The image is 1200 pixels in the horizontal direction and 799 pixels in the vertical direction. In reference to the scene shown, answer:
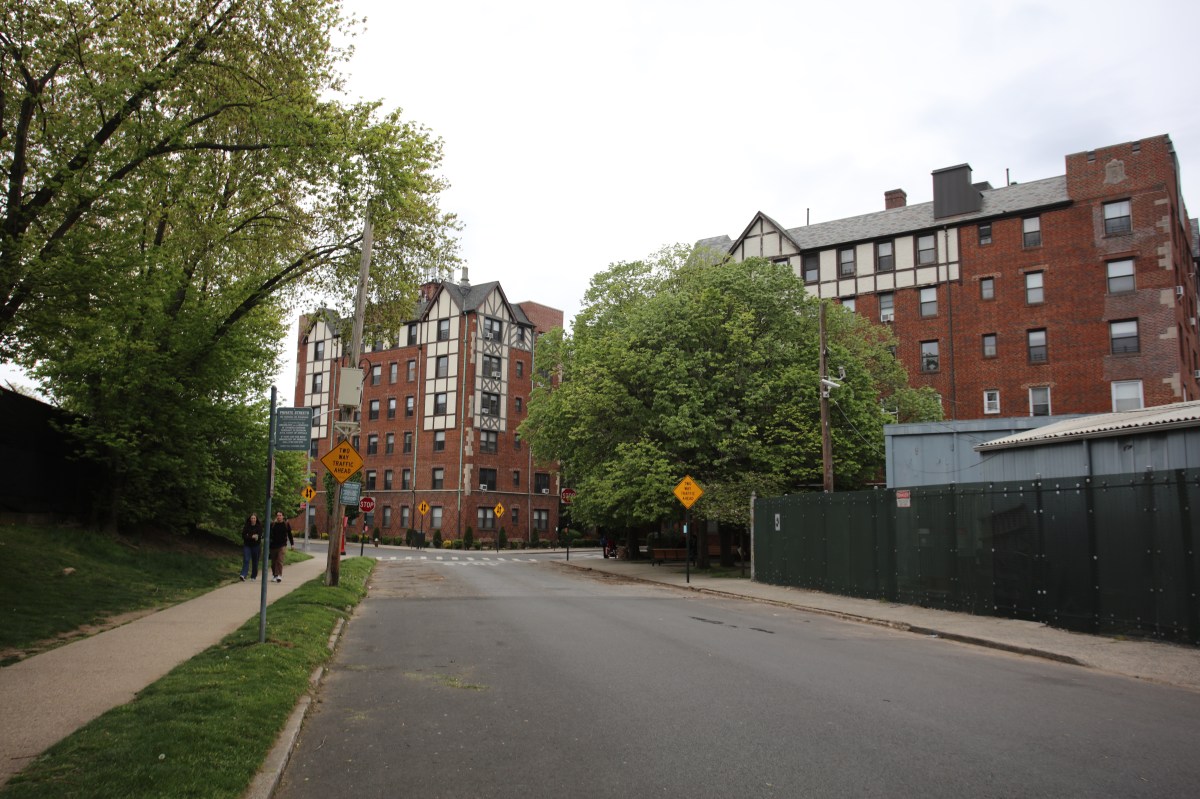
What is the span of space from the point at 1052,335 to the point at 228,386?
36.0 meters

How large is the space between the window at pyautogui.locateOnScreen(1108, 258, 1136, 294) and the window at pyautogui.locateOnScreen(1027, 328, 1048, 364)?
346 centimetres

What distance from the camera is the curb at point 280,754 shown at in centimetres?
495

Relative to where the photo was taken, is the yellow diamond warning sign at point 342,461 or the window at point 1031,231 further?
the window at point 1031,231

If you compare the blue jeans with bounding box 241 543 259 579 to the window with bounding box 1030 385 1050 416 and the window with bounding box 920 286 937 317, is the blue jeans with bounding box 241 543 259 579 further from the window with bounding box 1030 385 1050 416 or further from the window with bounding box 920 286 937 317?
the window with bounding box 920 286 937 317

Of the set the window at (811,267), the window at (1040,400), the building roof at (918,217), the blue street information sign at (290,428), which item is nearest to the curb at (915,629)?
the blue street information sign at (290,428)

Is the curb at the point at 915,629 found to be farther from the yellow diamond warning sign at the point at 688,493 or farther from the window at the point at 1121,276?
the window at the point at 1121,276

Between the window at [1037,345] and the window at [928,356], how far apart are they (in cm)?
438

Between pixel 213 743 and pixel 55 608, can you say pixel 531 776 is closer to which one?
pixel 213 743

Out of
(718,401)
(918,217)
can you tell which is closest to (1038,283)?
(918,217)

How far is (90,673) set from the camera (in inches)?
323

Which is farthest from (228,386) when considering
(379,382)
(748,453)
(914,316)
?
(379,382)

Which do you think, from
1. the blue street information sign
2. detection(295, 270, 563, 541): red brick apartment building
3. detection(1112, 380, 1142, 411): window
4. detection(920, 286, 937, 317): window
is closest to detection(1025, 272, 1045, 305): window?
detection(920, 286, 937, 317): window

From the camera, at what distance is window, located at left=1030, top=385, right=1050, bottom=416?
3956 cm

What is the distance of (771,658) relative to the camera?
1021 cm
